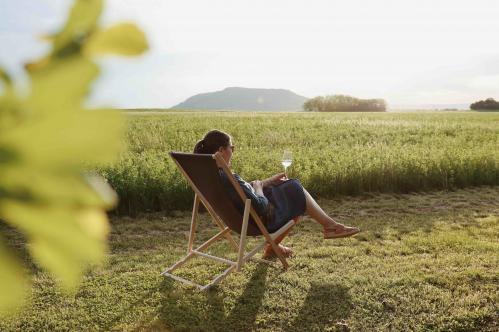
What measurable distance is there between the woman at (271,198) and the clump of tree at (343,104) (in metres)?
76.6

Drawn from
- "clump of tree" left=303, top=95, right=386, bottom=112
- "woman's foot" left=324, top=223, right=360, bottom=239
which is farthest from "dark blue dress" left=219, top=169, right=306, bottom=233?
"clump of tree" left=303, top=95, right=386, bottom=112

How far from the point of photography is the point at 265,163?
855 cm

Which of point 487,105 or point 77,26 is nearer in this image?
point 77,26

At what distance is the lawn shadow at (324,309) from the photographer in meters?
3.49

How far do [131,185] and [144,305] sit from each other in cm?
296

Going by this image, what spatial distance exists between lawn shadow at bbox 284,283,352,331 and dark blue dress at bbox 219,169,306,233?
A: 0.64 meters

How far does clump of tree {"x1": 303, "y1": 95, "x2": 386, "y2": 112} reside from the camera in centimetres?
8062

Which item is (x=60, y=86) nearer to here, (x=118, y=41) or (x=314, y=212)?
(x=118, y=41)

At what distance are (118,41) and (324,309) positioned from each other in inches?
147

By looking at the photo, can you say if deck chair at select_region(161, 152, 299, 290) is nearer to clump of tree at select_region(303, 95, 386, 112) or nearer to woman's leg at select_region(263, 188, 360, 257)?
woman's leg at select_region(263, 188, 360, 257)

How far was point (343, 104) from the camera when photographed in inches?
3199

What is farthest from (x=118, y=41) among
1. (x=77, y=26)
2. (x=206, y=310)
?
(x=206, y=310)

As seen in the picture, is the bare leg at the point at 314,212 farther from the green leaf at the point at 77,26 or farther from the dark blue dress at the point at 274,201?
the green leaf at the point at 77,26

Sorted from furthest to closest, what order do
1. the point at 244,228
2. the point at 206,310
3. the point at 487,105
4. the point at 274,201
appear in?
the point at 487,105 → the point at 274,201 → the point at 244,228 → the point at 206,310
